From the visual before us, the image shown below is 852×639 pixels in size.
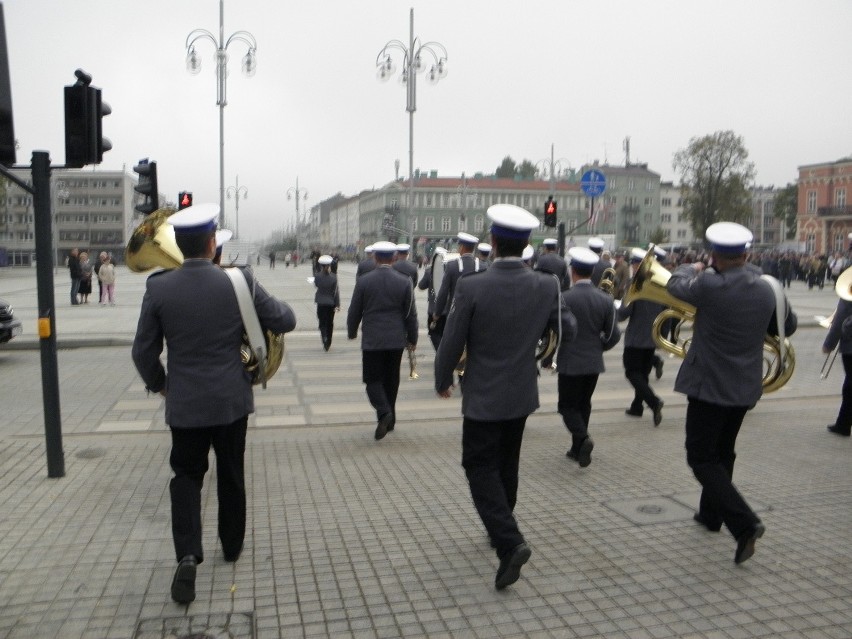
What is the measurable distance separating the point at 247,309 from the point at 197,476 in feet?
2.97

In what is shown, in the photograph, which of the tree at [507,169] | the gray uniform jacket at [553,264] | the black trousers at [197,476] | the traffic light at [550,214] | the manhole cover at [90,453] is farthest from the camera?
the tree at [507,169]

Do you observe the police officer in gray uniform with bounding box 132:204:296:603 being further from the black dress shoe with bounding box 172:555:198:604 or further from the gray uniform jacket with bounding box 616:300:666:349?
the gray uniform jacket with bounding box 616:300:666:349

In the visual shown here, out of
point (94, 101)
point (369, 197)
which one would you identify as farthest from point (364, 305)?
point (369, 197)

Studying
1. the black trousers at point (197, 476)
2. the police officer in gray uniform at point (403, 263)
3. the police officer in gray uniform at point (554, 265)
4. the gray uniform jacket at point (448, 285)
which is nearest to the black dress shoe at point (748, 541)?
the black trousers at point (197, 476)

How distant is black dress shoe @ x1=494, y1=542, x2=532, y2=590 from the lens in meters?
4.17

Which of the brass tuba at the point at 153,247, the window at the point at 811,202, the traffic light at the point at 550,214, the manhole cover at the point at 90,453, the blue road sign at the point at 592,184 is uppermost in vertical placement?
the window at the point at 811,202

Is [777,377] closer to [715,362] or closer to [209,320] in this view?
[715,362]

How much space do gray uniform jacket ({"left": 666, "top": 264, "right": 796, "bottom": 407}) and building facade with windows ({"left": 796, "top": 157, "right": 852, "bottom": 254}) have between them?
2950 inches

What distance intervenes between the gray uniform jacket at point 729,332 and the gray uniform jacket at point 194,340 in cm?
256

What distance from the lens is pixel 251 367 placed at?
455 cm

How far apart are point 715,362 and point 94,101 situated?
4909 mm

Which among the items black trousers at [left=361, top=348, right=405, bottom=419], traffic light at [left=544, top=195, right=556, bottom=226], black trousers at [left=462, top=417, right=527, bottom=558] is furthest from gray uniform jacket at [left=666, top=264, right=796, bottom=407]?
traffic light at [left=544, top=195, right=556, bottom=226]

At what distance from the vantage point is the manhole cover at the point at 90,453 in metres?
7.05

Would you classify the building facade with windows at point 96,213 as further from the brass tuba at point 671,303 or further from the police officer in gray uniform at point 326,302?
the brass tuba at point 671,303
